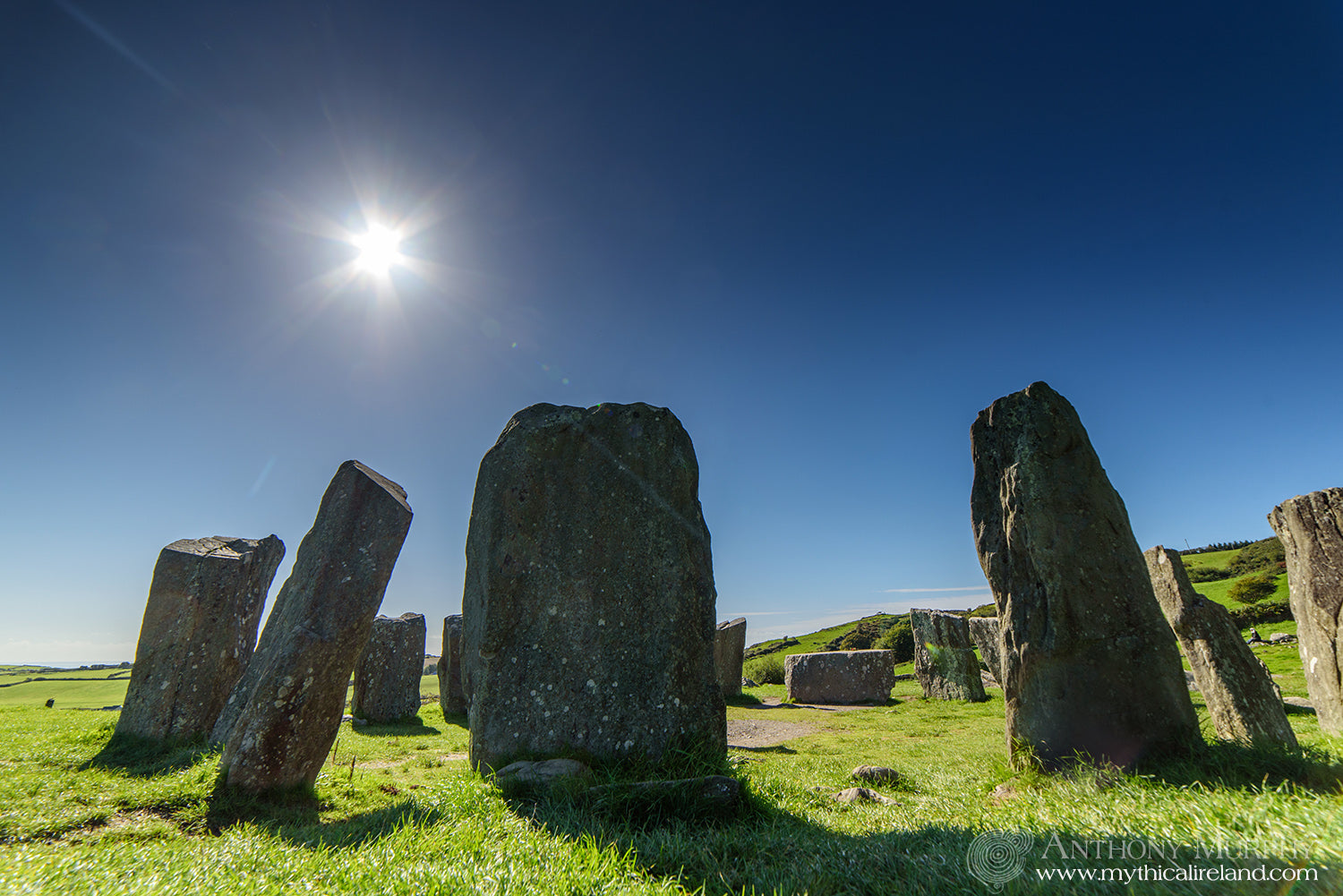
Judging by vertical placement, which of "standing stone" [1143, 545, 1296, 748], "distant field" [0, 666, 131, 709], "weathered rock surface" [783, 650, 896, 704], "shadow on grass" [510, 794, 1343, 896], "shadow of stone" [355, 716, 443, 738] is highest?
"standing stone" [1143, 545, 1296, 748]

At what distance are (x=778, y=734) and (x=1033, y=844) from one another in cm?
1039

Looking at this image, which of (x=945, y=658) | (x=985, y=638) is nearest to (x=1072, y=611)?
(x=945, y=658)

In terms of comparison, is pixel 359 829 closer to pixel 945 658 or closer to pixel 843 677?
pixel 843 677

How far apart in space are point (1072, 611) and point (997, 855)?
3474mm

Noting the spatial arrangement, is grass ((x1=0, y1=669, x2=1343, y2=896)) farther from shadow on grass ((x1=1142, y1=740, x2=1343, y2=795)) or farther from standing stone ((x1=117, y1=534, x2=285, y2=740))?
standing stone ((x1=117, y1=534, x2=285, y2=740))

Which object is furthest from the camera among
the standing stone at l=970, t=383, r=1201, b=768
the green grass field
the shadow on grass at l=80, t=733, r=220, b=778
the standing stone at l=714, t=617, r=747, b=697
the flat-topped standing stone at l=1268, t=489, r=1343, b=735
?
the standing stone at l=714, t=617, r=747, b=697

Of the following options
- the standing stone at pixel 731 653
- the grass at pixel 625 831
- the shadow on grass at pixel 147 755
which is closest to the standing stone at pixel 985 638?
the standing stone at pixel 731 653

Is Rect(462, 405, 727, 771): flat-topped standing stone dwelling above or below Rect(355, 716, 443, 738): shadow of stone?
above

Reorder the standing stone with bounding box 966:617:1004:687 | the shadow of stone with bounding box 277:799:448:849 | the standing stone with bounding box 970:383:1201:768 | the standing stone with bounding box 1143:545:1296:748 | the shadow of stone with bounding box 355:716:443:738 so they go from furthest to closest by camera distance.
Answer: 1. the standing stone with bounding box 966:617:1004:687
2. the shadow of stone with bounding box 355:716:443:738
3. the standing stone with bounding box 1143:545:1296:748
4. the standing stone with bounding box 970:383:1201:768
5. the shadow of stone with bounding box 277:799:448:849

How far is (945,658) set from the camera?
59.7ft

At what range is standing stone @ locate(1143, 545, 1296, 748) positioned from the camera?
686cm

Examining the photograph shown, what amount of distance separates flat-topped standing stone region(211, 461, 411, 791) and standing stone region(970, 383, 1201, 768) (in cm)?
699

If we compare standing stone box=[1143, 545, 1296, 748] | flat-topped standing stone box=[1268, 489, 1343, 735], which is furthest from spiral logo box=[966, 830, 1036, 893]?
flat-topped standing stone box=[1268, 489, 1343, 735]

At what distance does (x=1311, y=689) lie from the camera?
308 inches
